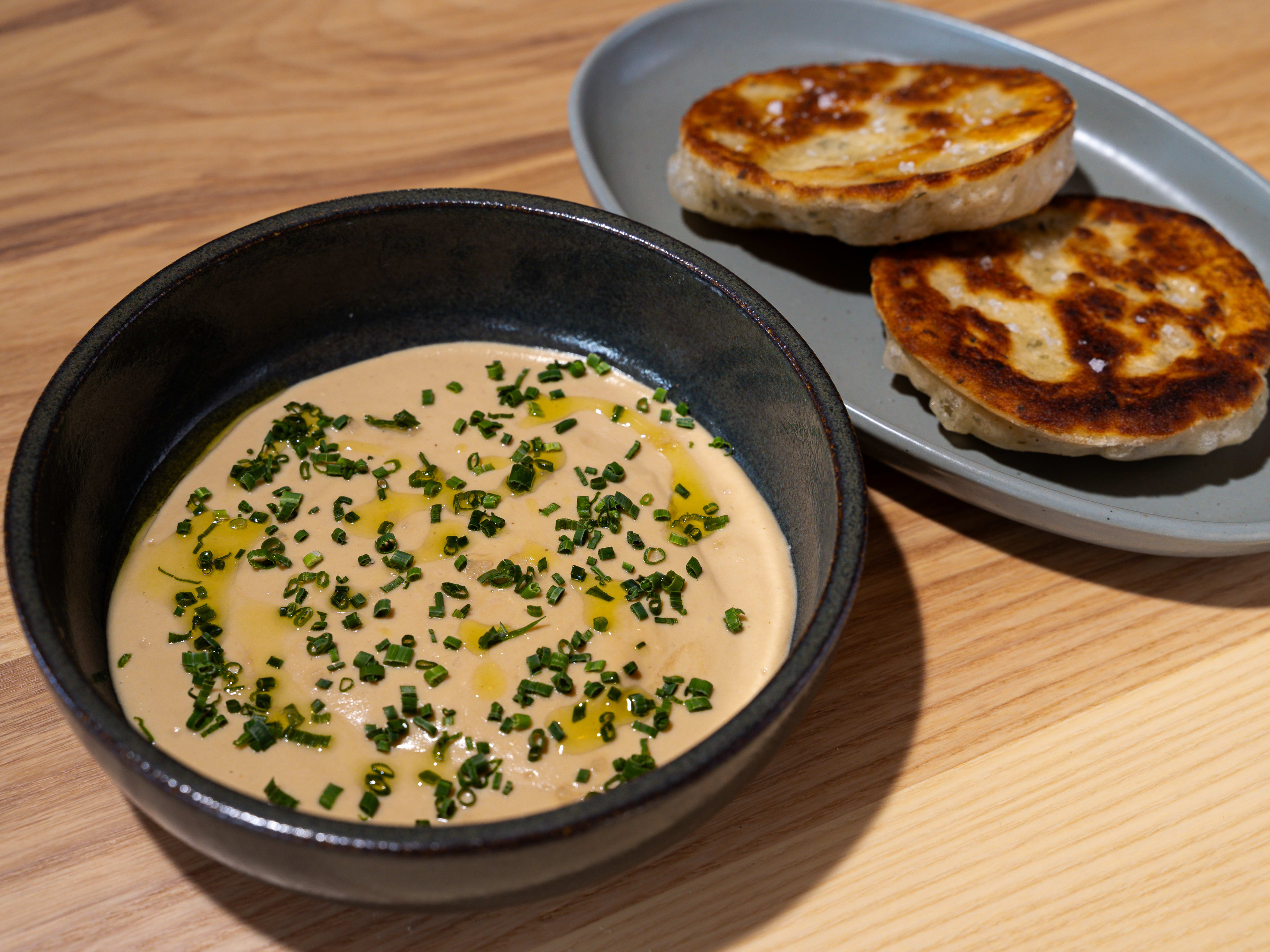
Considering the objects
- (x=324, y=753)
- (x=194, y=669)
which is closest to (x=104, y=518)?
(x=194, y=669)

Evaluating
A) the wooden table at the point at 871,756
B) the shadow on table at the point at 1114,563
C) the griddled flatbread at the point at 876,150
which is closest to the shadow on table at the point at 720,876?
the wooden table at the point at 871,756

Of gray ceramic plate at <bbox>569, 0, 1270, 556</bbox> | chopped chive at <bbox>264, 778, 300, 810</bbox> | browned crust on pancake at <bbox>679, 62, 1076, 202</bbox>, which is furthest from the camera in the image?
browned crust on pancake at <bbox>679, 62, 1076, 202</bbox>

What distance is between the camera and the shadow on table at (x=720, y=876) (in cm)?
149

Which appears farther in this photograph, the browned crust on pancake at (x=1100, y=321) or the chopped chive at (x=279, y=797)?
the browned crust on pancake at (x=1100, y=321)

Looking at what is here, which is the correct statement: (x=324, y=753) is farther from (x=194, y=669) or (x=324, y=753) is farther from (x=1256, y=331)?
(x=1256, y=331)

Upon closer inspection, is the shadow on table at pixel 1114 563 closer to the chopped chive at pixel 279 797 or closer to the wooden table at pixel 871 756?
the wooden table at pixel 871 756

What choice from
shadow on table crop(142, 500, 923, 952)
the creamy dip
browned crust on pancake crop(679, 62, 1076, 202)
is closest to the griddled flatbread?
browned crust on pancake crop(679, 62, 1076, 202)

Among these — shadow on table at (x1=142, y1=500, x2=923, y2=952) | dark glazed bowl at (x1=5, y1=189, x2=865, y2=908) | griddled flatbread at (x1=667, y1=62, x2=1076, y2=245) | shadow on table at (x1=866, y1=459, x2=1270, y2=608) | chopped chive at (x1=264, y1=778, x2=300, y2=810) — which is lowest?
shadow on table at (x1=142, y1=500, x2=923, y2=952)

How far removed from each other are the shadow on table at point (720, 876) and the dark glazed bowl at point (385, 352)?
20cm

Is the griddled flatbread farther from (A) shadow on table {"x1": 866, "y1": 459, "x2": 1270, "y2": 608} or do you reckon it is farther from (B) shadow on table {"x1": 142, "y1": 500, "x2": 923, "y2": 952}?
(B) shadow on table {"x1": 142, "y1": 500, "x2": 923, "y2": 952}

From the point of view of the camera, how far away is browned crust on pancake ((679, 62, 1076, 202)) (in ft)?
7.00

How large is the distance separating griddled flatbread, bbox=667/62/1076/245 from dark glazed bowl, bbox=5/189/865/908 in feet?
1.44

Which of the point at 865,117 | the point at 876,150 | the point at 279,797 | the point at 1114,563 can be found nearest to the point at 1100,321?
the point at 1114,563

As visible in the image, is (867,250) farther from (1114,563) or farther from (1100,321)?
(1114,563)
